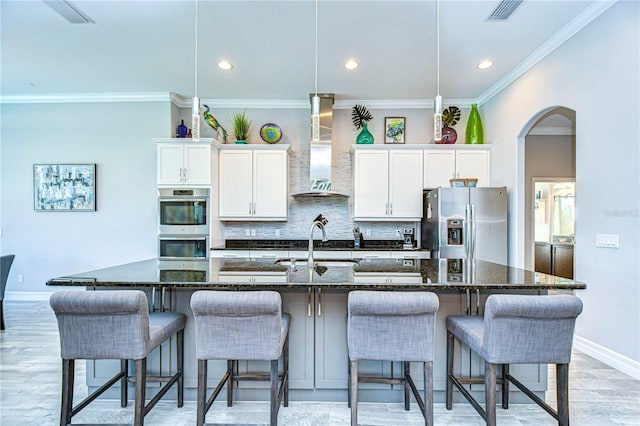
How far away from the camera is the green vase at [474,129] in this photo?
4.70 metres


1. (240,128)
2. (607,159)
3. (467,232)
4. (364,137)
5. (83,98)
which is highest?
(83,98)

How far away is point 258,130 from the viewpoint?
504 cm

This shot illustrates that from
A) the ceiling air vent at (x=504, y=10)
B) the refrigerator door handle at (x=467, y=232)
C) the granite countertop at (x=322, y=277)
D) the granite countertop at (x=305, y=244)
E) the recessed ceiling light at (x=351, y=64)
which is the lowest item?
the granite countertop at (x=305, y=244)

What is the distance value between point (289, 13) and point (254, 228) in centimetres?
302

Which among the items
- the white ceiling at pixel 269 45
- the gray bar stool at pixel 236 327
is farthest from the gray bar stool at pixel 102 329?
the white ceiling at pixel 269 45

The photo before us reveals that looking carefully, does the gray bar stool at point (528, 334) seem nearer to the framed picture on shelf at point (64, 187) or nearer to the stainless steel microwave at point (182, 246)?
the stainless steel microwave at point (182, 246)

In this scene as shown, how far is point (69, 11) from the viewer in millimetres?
2842

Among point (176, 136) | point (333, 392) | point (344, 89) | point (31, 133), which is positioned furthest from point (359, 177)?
point (31, 133)

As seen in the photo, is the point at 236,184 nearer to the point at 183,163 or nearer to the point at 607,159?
the point at 183,163

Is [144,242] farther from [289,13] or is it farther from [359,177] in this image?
[289,13]

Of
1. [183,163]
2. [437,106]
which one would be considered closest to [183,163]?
[183,163]

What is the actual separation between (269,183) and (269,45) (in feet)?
6.04

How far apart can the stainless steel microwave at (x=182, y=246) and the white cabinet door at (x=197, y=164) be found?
2.44 ft

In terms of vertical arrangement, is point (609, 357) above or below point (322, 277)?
below
